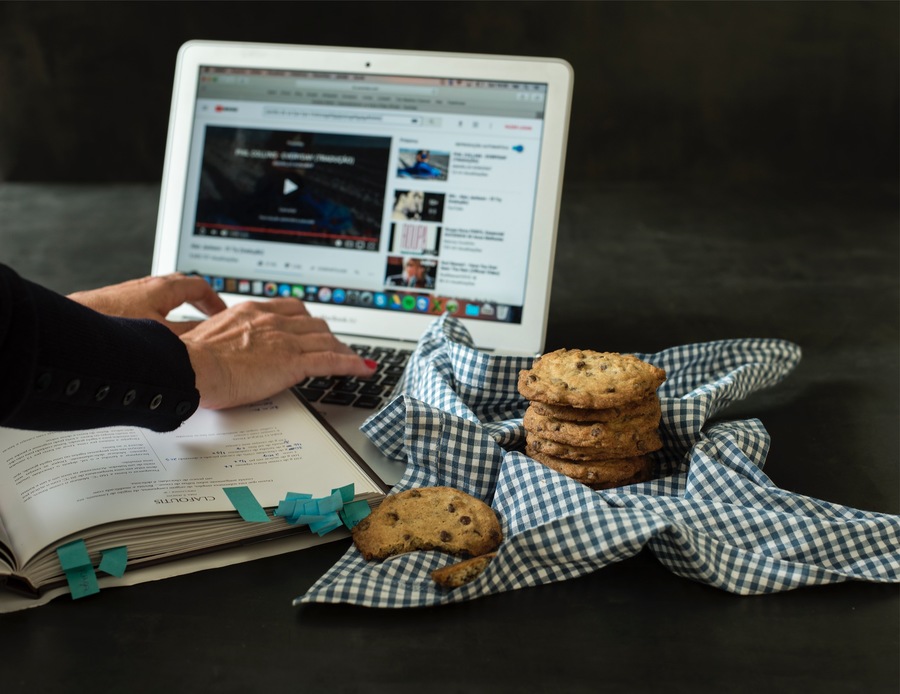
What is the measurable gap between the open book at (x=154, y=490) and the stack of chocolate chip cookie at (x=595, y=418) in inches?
7.1

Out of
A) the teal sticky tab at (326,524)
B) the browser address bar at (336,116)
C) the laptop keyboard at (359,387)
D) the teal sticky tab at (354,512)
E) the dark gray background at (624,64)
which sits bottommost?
the teal sticky tab at (326,524)

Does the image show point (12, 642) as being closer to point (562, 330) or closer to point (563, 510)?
point (563, 510)

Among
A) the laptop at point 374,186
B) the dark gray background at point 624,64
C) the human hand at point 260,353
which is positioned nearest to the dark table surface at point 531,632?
the human hand at point 260,353

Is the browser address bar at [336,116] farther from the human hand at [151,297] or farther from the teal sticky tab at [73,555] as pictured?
the teal sticky tab at [73,555]

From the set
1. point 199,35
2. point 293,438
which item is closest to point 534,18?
point 199,35

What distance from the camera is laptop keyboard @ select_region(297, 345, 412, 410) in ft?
4.27

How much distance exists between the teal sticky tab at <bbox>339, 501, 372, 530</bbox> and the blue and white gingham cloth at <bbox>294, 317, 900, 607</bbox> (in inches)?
1.4

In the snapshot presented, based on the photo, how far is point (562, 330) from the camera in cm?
171

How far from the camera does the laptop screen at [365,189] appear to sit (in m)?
1.50

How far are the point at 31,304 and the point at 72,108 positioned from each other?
2272 millimetres

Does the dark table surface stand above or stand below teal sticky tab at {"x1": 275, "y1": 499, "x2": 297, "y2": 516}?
below

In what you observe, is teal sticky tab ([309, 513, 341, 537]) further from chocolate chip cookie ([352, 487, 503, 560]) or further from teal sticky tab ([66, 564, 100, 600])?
teal sticky tab ([66, 564, 100, 600])

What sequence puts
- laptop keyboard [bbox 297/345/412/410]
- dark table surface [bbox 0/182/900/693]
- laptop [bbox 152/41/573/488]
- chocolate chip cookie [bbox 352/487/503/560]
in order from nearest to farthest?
dark table surface [bbox 0/182/900/693], chocolate chip cookie [bbox 352/487/503/560], laptop keyboard [bbox 297/345/412/410], laptop [bbox 152/41/573/488]

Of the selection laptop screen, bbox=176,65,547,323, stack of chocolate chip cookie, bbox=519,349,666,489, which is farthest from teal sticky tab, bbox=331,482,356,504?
laptop screen, bbox=176,65,547,323
